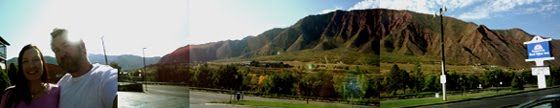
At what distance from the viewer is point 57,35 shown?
1909 mm

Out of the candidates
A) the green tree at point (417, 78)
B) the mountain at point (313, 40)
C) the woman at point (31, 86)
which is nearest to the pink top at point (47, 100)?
the woman at point (31, 86)

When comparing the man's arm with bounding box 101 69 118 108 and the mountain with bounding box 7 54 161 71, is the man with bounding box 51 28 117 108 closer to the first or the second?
the man's arm with bounding box 101 69 118 108

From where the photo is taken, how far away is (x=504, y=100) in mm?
5742

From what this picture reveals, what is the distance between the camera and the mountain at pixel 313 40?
19.5 meters

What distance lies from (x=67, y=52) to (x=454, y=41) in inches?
423

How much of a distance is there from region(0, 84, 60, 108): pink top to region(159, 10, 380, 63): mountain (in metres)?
16.4

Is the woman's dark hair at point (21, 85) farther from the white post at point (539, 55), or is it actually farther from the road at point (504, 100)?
the white post at point (539, 55)

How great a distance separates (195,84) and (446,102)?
10.2m

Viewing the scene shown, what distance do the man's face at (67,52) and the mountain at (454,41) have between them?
14.8ft

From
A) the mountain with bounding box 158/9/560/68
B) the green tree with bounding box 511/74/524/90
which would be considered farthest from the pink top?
the mountain with bounding box 158/9/560/68

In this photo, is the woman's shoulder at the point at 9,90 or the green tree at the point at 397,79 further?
the green tree at the point at 397,79

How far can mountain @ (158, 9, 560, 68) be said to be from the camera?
12.7m

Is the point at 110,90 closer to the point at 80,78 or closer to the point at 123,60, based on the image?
the point at 80,78

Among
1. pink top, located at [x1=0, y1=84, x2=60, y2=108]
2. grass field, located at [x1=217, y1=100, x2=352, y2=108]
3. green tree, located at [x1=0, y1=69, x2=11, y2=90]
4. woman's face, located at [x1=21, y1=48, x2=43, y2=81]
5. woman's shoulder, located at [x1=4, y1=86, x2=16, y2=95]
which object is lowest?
grass field, located at [x1=217, y1=100, x2=352, y2=108]
